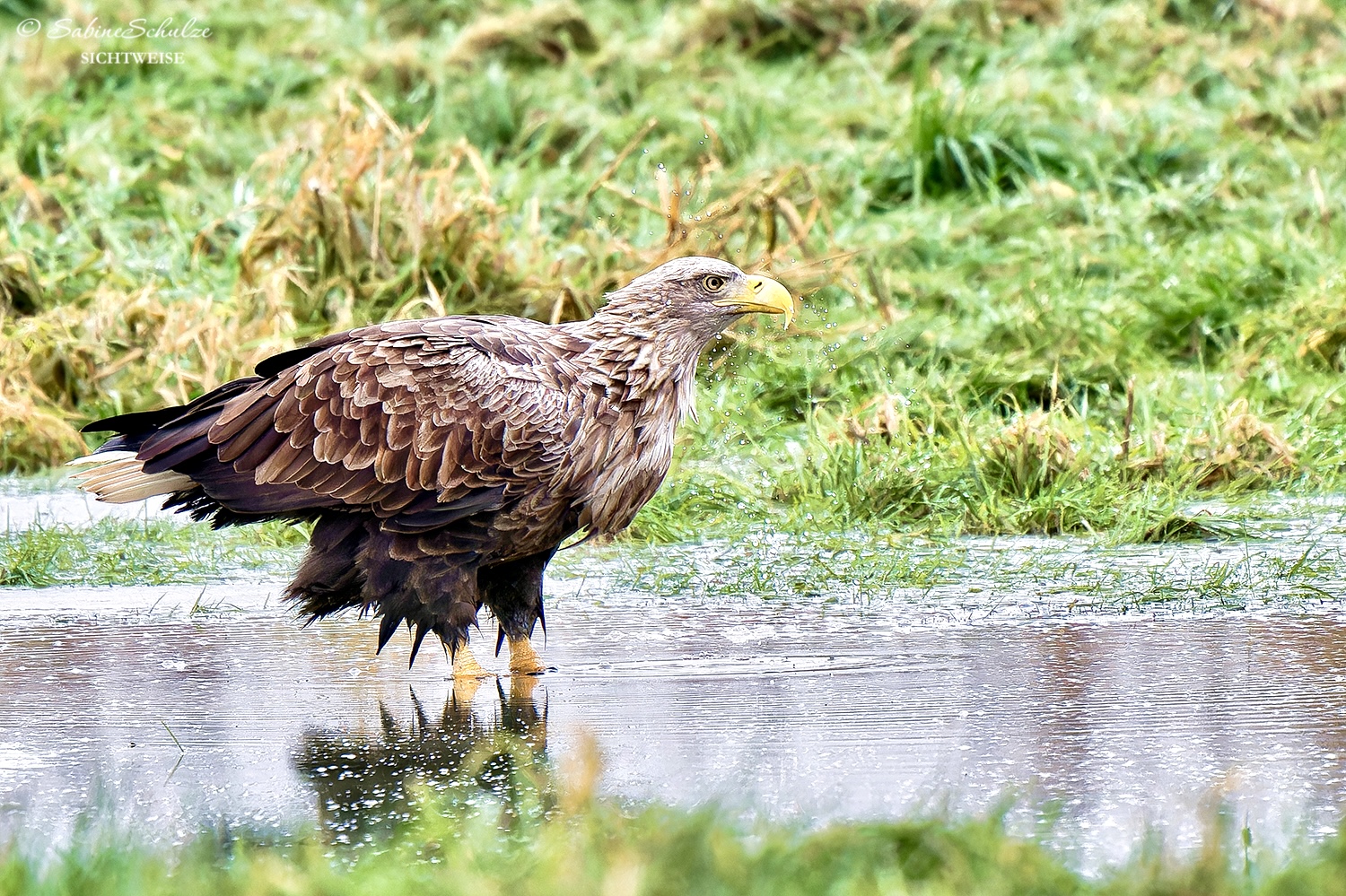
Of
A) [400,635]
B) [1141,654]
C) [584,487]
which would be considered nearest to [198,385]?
[400,635]

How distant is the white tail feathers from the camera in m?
5.77

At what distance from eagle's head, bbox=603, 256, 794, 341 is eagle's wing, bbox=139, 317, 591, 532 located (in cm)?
25

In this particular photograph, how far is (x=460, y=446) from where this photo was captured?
5262mm

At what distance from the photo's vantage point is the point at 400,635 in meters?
6.01

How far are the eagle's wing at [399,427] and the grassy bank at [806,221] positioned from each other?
1.95 m

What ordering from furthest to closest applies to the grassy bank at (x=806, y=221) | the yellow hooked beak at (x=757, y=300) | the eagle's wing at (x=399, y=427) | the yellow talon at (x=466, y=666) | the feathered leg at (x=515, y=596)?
1. the grassy bank at (x=806, y=221)
2. the yellow hooked beak at (x=757, y=300)
3. the feathered leg at (x=515, y=596)
4. the yellow talon at (x=466, y=666)
5. the eagle's wing at (x=399, y=427)

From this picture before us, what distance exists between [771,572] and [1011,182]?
5833mm

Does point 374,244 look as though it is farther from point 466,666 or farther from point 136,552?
point 466,666

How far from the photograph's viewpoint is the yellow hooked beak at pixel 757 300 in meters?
5.54

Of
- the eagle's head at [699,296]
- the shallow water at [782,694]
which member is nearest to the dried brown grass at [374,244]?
the shallow water at [782,694]

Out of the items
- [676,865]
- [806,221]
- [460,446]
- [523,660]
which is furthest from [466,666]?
[806,221]

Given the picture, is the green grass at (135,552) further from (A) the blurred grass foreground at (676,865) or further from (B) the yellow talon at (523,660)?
(A) the blurred grass foreground at (676,865)

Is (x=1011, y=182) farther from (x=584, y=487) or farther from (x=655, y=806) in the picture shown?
(x=655, y=806)

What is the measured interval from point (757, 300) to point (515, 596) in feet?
3.42
